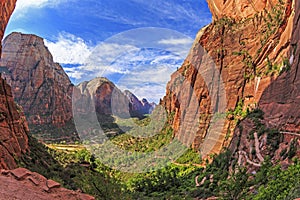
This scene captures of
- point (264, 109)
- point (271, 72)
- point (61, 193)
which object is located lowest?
point (61, 193)

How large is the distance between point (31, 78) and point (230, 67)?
300 ft

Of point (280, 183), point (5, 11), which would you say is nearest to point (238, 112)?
point (280, 183)

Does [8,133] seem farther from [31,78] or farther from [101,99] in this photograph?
[101,99]

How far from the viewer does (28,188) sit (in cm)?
777

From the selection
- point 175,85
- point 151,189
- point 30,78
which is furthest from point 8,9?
point 30,78

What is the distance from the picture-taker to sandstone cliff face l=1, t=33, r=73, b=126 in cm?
10456

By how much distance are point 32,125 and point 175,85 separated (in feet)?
189

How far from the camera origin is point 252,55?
35.5 metres

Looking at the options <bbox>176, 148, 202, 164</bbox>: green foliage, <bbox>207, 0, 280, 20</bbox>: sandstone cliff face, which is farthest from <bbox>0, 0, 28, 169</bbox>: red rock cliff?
<bbox>207, 0, 280, 20</bbox>: sandstone cliff face

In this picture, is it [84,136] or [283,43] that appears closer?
[283,43]

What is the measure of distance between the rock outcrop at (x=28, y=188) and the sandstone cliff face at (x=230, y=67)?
23.0m

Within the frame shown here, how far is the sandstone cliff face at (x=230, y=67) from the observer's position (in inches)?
1192

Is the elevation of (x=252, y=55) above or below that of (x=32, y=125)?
above

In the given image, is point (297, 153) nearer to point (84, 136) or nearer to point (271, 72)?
point (271, 72)
